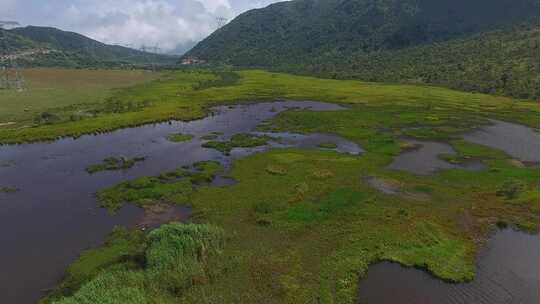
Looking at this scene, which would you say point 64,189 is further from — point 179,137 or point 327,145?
point 327,145

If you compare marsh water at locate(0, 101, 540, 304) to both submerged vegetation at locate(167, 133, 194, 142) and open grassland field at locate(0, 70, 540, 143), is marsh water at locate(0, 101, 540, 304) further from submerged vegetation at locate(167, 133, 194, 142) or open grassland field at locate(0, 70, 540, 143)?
open grassland field at locate(0, 70, 540, 143)

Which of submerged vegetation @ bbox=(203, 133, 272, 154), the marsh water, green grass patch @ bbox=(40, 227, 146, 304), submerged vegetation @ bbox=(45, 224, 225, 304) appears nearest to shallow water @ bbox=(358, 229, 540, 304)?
the marsh water

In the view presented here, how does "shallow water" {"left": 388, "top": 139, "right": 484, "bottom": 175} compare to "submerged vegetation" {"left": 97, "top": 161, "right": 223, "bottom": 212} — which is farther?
"shallow water" {"left": 388, "top": 139, "right": 484, "bottom": 175}

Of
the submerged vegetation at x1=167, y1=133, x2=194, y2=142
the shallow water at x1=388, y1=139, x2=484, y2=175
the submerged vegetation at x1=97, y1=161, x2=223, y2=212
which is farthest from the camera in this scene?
the submerged vegetation at x1=167, y1=133, x2=194, y2=142

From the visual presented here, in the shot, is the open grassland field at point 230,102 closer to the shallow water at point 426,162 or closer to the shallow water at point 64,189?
the shallow water at point 64,189

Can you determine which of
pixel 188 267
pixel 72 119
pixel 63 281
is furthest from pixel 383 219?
pixel 72 119

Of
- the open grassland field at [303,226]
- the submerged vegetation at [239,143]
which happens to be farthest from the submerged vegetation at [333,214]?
the submerged vegetation at [239,143]
